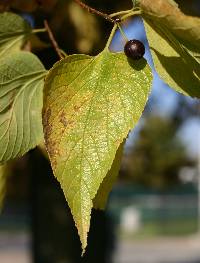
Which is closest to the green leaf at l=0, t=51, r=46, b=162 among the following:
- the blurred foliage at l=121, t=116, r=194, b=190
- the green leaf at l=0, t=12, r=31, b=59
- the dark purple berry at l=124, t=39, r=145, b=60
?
the green leaf at l=0, t=12, r=31, b=59

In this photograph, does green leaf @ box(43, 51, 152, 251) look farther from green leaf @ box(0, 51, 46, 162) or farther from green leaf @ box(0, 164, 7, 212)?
green leaf @ box(0, 164, 7, 212)

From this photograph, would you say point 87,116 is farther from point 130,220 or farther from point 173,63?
point 130,220

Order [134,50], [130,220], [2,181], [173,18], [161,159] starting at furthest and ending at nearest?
1. [161,159]
2. [130,220]
3. [2,181]
4. [134,50]
5. [173,18]

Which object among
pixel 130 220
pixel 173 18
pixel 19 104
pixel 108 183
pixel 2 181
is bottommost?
pixel 130 220

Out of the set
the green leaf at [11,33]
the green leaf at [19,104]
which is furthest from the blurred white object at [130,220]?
the green leaf at [19,104]

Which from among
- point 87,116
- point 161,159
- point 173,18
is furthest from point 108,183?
point 161,159
